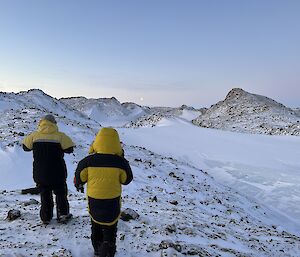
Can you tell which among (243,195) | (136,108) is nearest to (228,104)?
(136,108)

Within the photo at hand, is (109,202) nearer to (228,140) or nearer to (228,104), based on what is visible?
(228,140)

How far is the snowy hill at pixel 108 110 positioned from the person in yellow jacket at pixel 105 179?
80577mm

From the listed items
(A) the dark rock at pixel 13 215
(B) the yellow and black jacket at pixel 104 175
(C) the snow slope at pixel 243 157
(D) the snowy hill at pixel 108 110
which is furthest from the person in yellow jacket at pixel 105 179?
(D) the snowy hill at pixel 108 110

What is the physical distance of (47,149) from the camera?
7.38m

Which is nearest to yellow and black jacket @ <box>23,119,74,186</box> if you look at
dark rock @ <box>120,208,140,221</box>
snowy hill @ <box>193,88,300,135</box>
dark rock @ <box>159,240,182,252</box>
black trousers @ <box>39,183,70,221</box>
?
black trousers @ <box>39,183,70,221</box>

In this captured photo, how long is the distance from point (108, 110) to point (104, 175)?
9553cm

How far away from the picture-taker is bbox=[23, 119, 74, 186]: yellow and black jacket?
24.2 ft

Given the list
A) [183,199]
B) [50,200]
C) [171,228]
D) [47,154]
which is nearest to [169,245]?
[171,228]

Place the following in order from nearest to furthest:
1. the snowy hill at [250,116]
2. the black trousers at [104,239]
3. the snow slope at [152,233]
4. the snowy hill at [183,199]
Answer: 1. the black trousers at [104,239]
2. the snow slope at [152,233]
3. the snowy hill at [183,199]
4. the snowy hill at [250,116]

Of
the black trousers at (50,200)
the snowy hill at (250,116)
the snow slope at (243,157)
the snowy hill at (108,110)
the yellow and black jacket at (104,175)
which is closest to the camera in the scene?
the yellow and black jacket at (104,175)

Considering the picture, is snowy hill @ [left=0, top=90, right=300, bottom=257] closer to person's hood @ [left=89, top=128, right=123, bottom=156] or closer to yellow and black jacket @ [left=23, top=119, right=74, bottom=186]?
yellow and black jacket @ [left=23, top=119, right=74, bottom=186]

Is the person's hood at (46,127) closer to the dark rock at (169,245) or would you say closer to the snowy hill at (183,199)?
the snowy hill at (183,199)

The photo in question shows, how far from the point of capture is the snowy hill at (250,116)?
47266mm

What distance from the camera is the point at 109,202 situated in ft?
19.6
